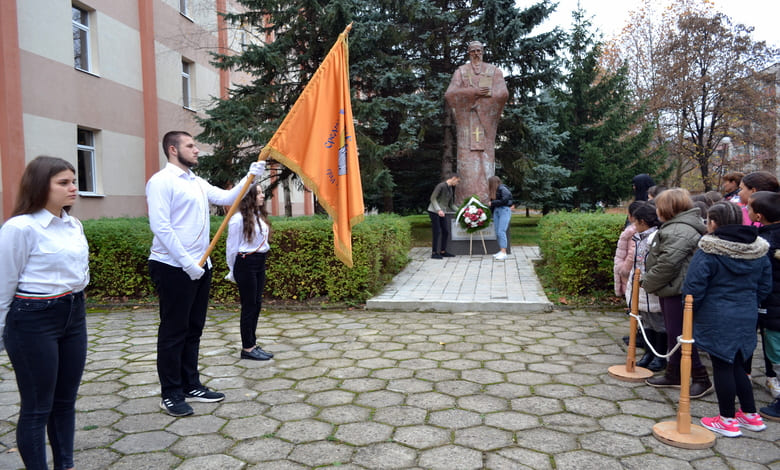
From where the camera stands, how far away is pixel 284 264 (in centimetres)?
783

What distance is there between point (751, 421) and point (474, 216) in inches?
340

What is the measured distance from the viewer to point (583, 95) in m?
23.0

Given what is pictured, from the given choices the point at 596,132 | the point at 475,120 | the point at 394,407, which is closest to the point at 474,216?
the point at 475,120

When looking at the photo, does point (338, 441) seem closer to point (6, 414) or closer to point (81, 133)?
point (6, 414)

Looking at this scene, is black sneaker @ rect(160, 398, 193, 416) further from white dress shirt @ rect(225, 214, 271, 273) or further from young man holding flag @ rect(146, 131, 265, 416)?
white dress shirt @ rect(225, 214, 271, 273)

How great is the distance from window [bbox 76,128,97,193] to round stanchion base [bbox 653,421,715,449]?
1555 cm

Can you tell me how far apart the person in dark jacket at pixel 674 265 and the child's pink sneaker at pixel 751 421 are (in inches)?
21.8

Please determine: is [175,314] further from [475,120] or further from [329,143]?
[475,120]

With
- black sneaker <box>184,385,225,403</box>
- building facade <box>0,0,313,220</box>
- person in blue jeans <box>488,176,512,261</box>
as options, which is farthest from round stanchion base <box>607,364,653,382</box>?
building facade <box>0,0,313,220</box>

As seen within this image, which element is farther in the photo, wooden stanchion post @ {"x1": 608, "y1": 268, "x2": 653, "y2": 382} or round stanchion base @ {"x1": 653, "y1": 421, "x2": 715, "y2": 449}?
wooden stanchion post @ {"x1": 608, "y1": 268, "x2": 653, "y2": 382}

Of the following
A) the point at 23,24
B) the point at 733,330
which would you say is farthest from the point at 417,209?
the point at 733,330

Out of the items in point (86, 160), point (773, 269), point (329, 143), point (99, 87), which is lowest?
point (773, 269)

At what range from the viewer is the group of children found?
3586 mm

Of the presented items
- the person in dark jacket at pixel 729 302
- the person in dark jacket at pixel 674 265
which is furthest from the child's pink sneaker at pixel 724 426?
the person in dark jacket at pixel 674 265
